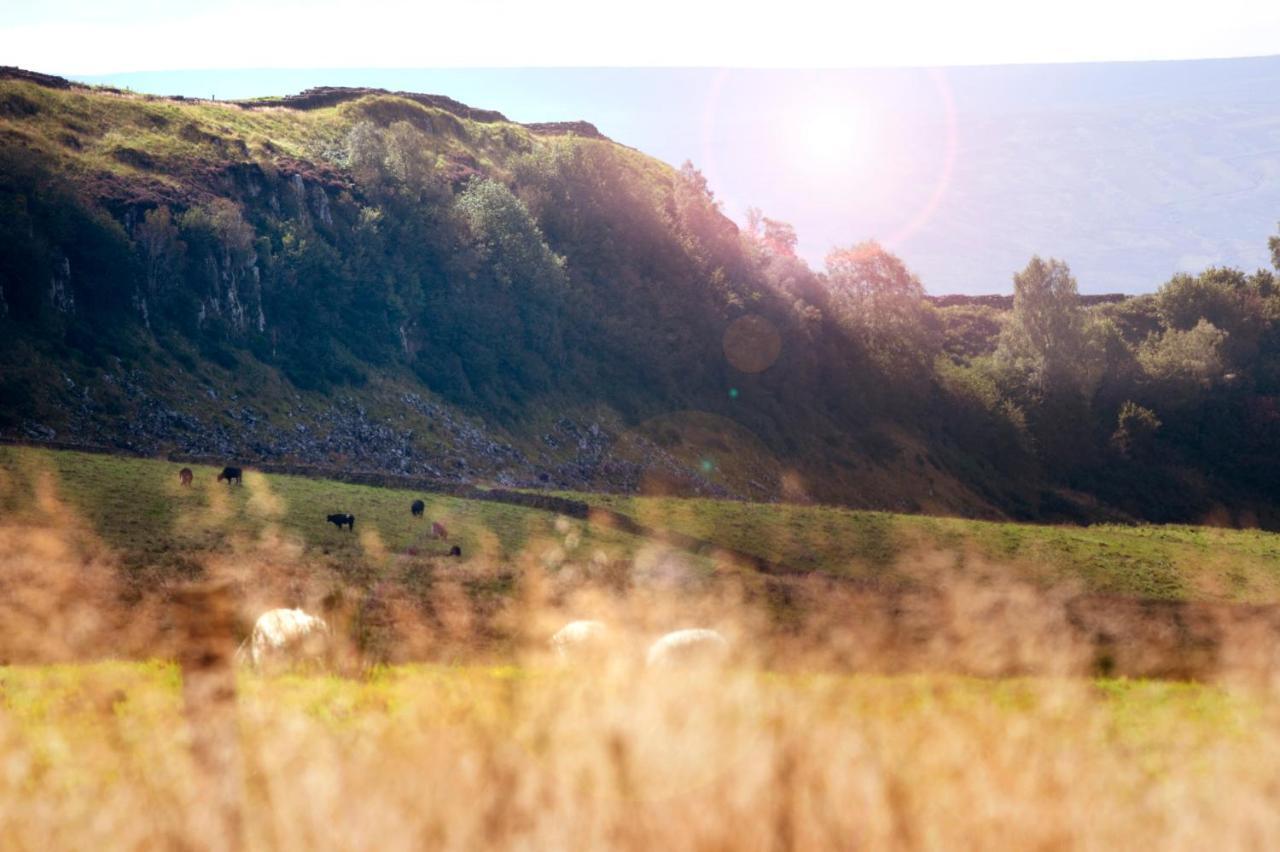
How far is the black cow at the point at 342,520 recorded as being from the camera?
45719 mm

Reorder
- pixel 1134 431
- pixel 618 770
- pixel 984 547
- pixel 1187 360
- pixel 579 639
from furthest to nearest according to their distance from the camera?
pixel 1187 360
pixel 1134 431
pixel 984 547
pixel 579 639
pixel 618 770

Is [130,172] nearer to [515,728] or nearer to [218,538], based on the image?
[218,538]

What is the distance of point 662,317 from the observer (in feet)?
365

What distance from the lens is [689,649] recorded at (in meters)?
21.6

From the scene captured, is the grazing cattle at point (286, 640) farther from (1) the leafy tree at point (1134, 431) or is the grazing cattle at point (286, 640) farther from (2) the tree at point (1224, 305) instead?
(2) the tree at point (1224, 305)

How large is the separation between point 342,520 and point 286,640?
90.2ft

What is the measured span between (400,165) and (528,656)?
272ft

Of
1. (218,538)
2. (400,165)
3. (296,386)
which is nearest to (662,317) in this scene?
(400,165)

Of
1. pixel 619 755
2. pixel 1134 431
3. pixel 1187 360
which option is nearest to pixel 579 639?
pixel 619 755

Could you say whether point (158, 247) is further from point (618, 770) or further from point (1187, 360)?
point (1187, 360)

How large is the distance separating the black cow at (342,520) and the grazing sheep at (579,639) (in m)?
23.0

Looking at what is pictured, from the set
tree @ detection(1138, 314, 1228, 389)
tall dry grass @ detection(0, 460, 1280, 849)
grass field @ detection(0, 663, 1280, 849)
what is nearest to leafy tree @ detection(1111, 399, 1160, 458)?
tree @ detection(1138, 314, 1228, 389)

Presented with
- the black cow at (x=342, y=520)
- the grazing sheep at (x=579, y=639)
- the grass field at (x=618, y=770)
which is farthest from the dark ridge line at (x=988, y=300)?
the grass field at (x=618, y=770)

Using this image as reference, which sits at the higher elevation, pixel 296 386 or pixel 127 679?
pixel 127 679
